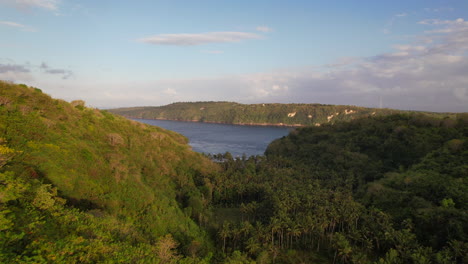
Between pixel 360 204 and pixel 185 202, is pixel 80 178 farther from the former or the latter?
pixel 360 204

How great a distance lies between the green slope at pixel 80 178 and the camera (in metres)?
14.2

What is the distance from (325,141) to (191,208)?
7574 centimetres

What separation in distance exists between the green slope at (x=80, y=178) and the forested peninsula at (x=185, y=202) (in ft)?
0.40

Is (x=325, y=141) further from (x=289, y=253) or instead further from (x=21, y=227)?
(x=21, y=227)

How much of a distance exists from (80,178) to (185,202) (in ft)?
71.6

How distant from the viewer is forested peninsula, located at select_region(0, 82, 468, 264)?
14.7 meters

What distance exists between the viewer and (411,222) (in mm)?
40344

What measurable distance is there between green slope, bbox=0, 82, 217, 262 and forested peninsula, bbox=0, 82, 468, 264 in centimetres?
12

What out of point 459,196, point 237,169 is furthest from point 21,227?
point 237,169

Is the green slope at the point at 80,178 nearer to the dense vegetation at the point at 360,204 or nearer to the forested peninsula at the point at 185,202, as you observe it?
the forested peninsula at the point at 185,202

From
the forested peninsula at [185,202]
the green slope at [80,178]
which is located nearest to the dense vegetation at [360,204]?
the forested peninsula at [185,202]

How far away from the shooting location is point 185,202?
152ft

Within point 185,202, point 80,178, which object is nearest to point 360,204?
point 185,202

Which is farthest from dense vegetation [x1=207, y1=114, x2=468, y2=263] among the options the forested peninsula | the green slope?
the green slope
